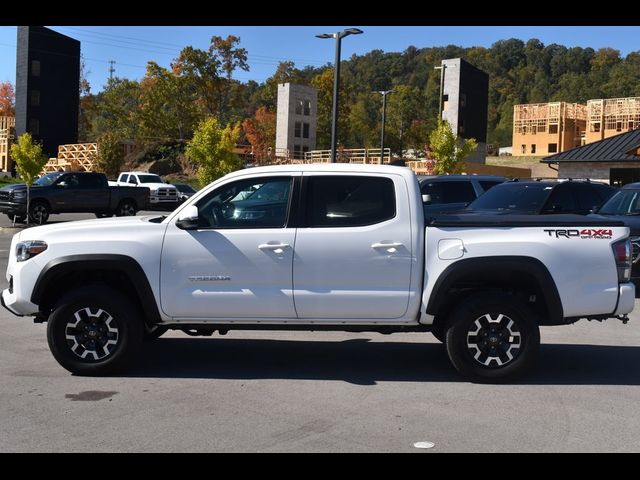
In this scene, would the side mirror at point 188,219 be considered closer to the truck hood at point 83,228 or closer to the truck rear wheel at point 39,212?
the truck hood at point 83,228

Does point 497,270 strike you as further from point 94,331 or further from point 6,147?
point 6,147

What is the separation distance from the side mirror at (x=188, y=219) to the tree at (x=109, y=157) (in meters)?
51.3

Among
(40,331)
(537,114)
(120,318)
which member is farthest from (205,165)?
(537,114)

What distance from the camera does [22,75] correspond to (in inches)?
2384

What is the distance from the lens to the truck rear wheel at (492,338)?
705cm

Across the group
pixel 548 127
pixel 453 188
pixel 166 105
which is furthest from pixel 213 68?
pixel 453 188

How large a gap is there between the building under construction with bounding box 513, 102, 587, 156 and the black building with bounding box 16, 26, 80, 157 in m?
46.2

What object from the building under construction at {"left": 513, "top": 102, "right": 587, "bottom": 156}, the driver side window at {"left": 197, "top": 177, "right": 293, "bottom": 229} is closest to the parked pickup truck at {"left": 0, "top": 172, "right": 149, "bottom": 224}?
the driver side window at {"left": 197, "top": 177, "right": 293, "bottom": 229}

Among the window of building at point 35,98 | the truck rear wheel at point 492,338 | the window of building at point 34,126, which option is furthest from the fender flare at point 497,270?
the window of building at point 35,98

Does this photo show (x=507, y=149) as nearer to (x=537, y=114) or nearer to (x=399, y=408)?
(x=537, y=114)

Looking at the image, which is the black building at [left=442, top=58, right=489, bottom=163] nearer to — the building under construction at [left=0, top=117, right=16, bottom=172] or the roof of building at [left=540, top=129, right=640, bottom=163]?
the roof of building at [left=540, top=129, right=640, bottom=163]

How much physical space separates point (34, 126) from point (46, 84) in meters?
3.38
